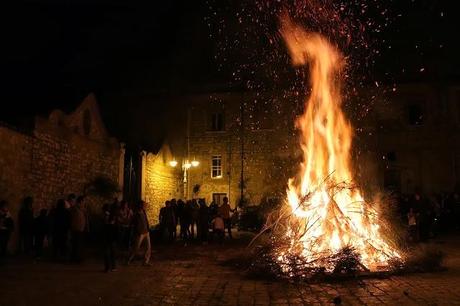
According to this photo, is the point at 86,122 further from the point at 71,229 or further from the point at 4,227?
the point at 71,229

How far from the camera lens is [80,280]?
8.81m

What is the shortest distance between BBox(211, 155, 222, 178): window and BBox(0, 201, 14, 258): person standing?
19272 mm

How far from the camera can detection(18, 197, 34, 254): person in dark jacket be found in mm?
12508

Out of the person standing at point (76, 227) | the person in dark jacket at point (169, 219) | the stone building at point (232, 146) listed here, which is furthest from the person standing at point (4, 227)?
the stone building at point (232, 146)

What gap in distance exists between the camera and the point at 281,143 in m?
29.5

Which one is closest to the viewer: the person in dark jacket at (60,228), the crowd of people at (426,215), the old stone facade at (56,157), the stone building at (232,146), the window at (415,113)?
the person in dark jacket at (60,228)

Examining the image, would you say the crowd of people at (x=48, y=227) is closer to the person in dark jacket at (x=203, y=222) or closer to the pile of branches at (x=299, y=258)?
the pile of branches at (x=299, y=258)

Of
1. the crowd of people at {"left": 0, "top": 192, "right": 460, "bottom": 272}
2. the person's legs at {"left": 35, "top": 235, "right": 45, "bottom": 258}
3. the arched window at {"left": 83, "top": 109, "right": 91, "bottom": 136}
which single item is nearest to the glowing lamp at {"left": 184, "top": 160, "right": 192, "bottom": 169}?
the crowd of people at {"left": 0, "top": 192, "right": 460, "bottom": 272}

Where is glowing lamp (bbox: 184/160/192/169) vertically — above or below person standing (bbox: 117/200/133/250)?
above

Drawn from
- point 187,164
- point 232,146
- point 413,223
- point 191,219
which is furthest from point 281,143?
point 413,223

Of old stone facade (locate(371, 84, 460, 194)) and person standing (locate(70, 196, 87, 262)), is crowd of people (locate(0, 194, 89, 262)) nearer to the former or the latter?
person standing (locate(70, 196, 87, 262))

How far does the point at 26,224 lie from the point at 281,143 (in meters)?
19.5

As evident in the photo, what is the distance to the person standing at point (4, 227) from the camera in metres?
11.6

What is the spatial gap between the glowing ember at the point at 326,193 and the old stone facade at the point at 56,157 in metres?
7.91
